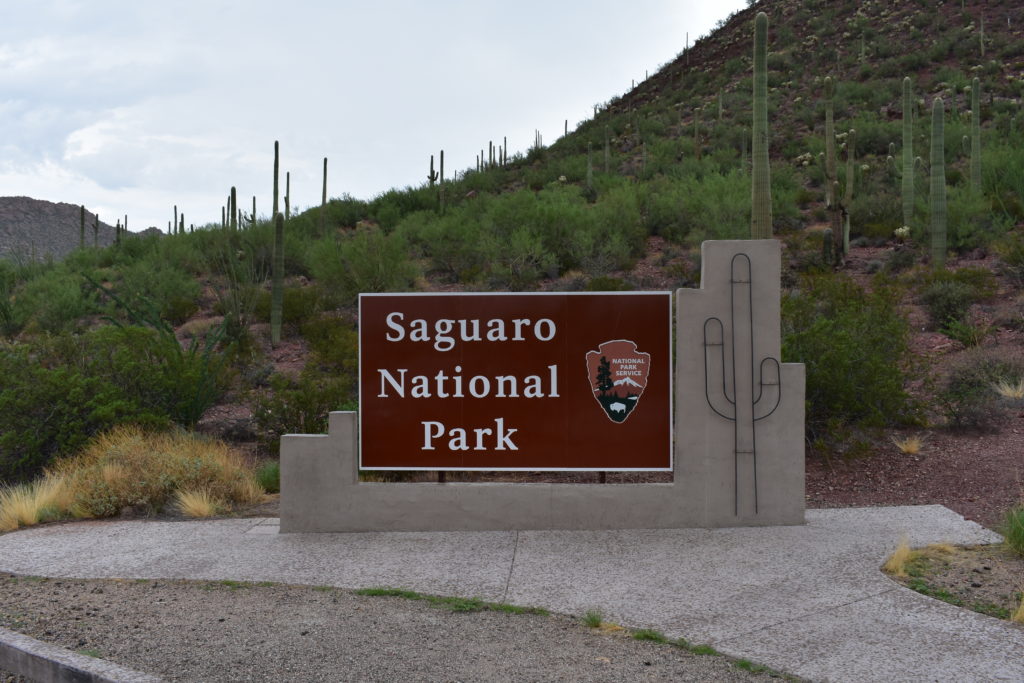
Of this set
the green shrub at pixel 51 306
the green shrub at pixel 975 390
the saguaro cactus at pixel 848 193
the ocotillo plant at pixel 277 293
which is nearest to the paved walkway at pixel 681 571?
the green shrub at pixel 975 390

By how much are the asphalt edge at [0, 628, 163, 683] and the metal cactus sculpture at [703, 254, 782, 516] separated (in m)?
5.54

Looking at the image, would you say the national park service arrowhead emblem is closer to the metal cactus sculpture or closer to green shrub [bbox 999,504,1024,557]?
the metal cactus sculpture

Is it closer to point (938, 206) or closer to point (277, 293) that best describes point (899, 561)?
point (938, 206)

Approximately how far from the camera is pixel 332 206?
38.8 m

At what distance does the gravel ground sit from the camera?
5707 millimetres

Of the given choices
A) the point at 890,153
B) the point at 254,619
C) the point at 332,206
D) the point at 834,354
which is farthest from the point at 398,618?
the point at 332,206

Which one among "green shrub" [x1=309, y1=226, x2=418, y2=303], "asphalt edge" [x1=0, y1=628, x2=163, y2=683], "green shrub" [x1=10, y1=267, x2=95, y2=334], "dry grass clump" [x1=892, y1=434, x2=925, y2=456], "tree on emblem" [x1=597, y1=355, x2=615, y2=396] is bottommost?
"asphalt edge" [x1=0, y1=628, x2=163, y2=683]

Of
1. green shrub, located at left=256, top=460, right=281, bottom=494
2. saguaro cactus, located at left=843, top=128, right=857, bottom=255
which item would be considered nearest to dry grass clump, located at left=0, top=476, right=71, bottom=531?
green shrub, located at left=256, top=460, right=281, bottom=494

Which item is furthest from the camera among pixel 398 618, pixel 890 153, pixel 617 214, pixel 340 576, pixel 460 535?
pixel 890 153

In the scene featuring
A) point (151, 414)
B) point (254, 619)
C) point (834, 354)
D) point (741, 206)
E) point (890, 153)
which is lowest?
point (254, 619)

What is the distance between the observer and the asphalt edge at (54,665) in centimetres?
563

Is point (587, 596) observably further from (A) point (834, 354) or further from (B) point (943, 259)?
(B) point (943, 259)

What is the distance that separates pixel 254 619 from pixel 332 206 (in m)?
33.3

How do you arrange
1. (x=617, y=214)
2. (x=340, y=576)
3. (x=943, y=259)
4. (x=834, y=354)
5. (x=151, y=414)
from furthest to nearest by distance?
(x=617, y=214), (x=943, y=259), (x=151, y=414), (x=834, y=354), (x=340, y=576)
